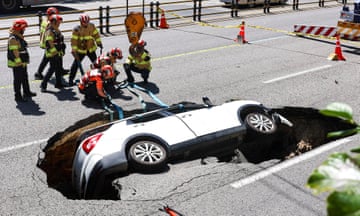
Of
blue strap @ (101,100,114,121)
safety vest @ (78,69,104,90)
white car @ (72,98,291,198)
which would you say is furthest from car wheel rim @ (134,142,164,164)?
safety vest @ (78,69,104,90)

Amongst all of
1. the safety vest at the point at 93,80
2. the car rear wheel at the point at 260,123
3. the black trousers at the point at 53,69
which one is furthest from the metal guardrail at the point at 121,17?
the car rear wheel at the point at 260,123

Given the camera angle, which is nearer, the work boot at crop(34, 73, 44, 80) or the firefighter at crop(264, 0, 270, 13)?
the work boot at crop(34, 73, 44, 80)

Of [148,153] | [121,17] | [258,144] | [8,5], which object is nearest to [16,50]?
[148,153]

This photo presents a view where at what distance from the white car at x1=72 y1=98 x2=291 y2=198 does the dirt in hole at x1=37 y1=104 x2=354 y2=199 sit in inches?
12.2

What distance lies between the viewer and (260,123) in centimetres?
809

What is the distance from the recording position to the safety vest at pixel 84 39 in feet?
40.0

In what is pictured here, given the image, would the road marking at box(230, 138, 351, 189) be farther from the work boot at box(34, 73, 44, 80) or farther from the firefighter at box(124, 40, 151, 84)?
the work boot at box(34, 73, 44, 80)

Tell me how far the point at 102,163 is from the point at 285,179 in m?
2.50

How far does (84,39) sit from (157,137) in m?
5.97

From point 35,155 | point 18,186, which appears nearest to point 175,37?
point 35,155

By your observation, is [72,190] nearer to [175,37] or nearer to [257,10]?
[175,37]

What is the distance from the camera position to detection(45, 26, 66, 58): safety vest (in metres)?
11.6

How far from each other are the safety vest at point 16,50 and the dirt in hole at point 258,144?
2.11 metres

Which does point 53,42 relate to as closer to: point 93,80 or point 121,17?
point 93,80
